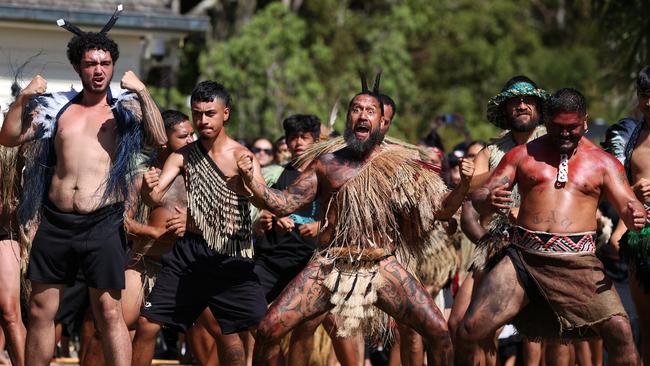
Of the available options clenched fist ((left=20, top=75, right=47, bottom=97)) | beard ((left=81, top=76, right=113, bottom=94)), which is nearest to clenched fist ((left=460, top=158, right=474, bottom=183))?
beard ((left=81, top=76, right=113, bottom=94))

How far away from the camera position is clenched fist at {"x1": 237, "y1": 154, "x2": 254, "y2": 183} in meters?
8.42

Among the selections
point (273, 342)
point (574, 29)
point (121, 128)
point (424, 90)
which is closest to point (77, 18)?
point (121, 128)

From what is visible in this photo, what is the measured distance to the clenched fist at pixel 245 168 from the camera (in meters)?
8.42

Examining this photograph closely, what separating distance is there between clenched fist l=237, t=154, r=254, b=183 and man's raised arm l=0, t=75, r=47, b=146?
4.32 ft

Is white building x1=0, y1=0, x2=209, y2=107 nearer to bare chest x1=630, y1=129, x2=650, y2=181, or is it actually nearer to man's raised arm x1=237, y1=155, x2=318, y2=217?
man's raised arm x1=237, y1=155, x2=318, y2=217

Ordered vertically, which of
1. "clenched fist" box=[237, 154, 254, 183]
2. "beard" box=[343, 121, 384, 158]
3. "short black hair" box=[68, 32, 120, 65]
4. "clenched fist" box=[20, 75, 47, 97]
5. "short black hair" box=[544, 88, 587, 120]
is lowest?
"clenched fist" box=[237, 154, 254, 183]

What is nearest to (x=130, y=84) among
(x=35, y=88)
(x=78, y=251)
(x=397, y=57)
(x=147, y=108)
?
(x=147, y=108)

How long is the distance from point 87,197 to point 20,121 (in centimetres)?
65

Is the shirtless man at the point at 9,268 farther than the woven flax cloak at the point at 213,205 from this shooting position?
Yes

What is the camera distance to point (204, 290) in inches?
366

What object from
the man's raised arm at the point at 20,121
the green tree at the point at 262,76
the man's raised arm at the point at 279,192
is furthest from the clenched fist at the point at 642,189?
the green tree at the point at 262,76

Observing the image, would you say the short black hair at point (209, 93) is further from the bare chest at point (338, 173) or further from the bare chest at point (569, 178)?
the bare chest at point (569, 178)

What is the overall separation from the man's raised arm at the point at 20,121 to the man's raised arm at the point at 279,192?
136 cm

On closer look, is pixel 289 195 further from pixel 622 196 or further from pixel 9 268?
pixel 9 268
